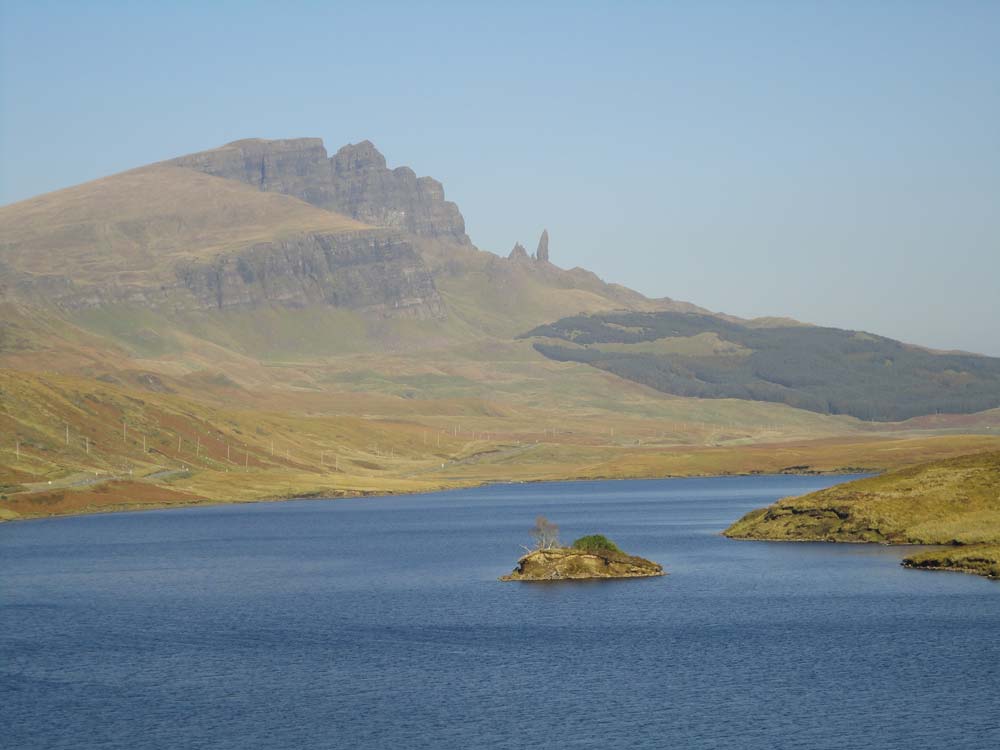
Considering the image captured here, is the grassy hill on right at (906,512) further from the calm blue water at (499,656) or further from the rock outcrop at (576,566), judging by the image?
the rock outcrop at (576,566)

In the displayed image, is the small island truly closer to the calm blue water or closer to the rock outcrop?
the rock outcrop

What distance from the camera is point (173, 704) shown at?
245ft

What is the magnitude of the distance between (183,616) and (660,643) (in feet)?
120

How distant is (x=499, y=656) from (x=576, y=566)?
3608 cm

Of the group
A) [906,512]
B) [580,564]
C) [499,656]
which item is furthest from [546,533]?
[499,656]

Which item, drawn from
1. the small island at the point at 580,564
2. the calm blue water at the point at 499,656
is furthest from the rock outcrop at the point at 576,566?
the calm blue water at the point at 499,656

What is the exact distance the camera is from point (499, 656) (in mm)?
86875

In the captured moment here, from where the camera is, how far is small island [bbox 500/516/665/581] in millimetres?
122312

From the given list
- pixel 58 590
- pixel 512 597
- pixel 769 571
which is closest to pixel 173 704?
pixel 512 597

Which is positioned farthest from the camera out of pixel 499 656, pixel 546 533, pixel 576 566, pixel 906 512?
pixel 906 512

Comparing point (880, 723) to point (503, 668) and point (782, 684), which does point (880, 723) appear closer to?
point (782, 684)

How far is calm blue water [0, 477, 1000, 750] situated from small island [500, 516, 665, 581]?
10.5 ft

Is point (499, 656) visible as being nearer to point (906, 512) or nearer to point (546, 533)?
point (546, 533)

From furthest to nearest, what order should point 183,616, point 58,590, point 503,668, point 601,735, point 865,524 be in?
point 865,524, point 58,590, point 183,616, point 503,668, point 601,735
